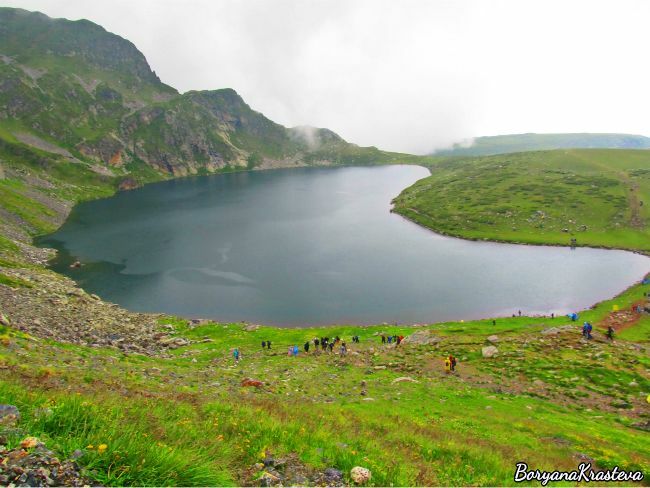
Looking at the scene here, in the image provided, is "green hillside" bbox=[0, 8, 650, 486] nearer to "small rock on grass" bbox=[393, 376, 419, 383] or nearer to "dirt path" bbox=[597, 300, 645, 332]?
"small rock on grass" bbox=[393, 376, 419, 383]

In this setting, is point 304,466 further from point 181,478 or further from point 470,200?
point 470,200

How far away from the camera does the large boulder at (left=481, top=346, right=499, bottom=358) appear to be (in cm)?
4084

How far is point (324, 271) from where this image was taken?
3723 inches

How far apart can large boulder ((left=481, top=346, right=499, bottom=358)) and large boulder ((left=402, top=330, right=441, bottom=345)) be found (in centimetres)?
756

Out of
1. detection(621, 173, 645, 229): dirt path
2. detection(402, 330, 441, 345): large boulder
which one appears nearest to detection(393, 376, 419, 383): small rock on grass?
detection(402, 330, 441, 345): large boulder

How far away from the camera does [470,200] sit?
17625cm

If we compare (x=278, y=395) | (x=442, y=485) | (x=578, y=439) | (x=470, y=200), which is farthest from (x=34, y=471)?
(x=470, y=200)

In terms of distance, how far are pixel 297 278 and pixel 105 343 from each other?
4998 centimetres

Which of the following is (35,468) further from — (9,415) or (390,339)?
(390,339)

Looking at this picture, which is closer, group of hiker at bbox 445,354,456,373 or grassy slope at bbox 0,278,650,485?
grassy slope at bbox 0,278,650,485

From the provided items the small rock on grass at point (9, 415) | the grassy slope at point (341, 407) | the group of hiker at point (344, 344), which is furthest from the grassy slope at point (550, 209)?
the small rock on grass at point (9, 415)

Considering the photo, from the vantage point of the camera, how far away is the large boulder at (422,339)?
48912 mm

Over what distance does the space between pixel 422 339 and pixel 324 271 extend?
154 ft

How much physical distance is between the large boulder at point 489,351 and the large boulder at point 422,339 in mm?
7557
